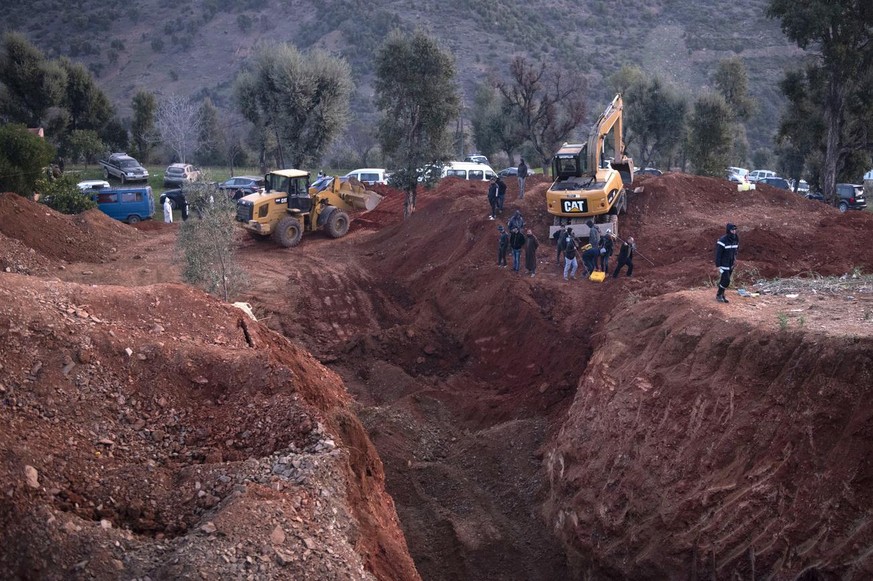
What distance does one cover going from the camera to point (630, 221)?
79.0 ft

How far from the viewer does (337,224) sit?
91.9 ft

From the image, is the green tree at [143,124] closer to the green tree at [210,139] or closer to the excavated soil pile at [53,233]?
the green tree at [210,139]

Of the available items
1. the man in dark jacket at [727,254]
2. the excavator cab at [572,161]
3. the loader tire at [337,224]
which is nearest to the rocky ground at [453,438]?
the man in dark jacket at [727,254]

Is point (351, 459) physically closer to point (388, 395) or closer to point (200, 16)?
point (388, 395)

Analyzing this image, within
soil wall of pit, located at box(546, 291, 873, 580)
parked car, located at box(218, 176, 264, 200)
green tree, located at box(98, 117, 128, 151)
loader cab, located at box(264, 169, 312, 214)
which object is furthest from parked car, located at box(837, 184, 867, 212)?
green tree, located at box(98, 117, 128, 151)

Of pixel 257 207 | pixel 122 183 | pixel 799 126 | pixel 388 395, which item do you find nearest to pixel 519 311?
pixel 388 395

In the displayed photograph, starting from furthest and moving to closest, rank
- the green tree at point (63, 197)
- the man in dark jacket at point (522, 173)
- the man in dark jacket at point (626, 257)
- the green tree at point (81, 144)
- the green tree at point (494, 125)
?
the green tree at point (81, 144), the green tree at point (494, 125), the green tree at point (63, 197), the man in dark jacket at point (522, 173), the man in dark jacket at point (626, 257)

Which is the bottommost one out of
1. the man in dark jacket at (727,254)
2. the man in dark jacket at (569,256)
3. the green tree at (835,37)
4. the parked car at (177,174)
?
the parked car at (177,174)

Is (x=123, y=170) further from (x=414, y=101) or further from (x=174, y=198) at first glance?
(x=414, y=101)

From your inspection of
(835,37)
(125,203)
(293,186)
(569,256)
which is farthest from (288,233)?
(835,37)

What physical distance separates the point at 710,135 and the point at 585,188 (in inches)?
738

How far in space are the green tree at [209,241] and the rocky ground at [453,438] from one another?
3.12m

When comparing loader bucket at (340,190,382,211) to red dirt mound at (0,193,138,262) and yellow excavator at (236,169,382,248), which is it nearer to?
yellow excavator at (236,169,382,248)

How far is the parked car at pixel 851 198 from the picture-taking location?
34.1 meters
